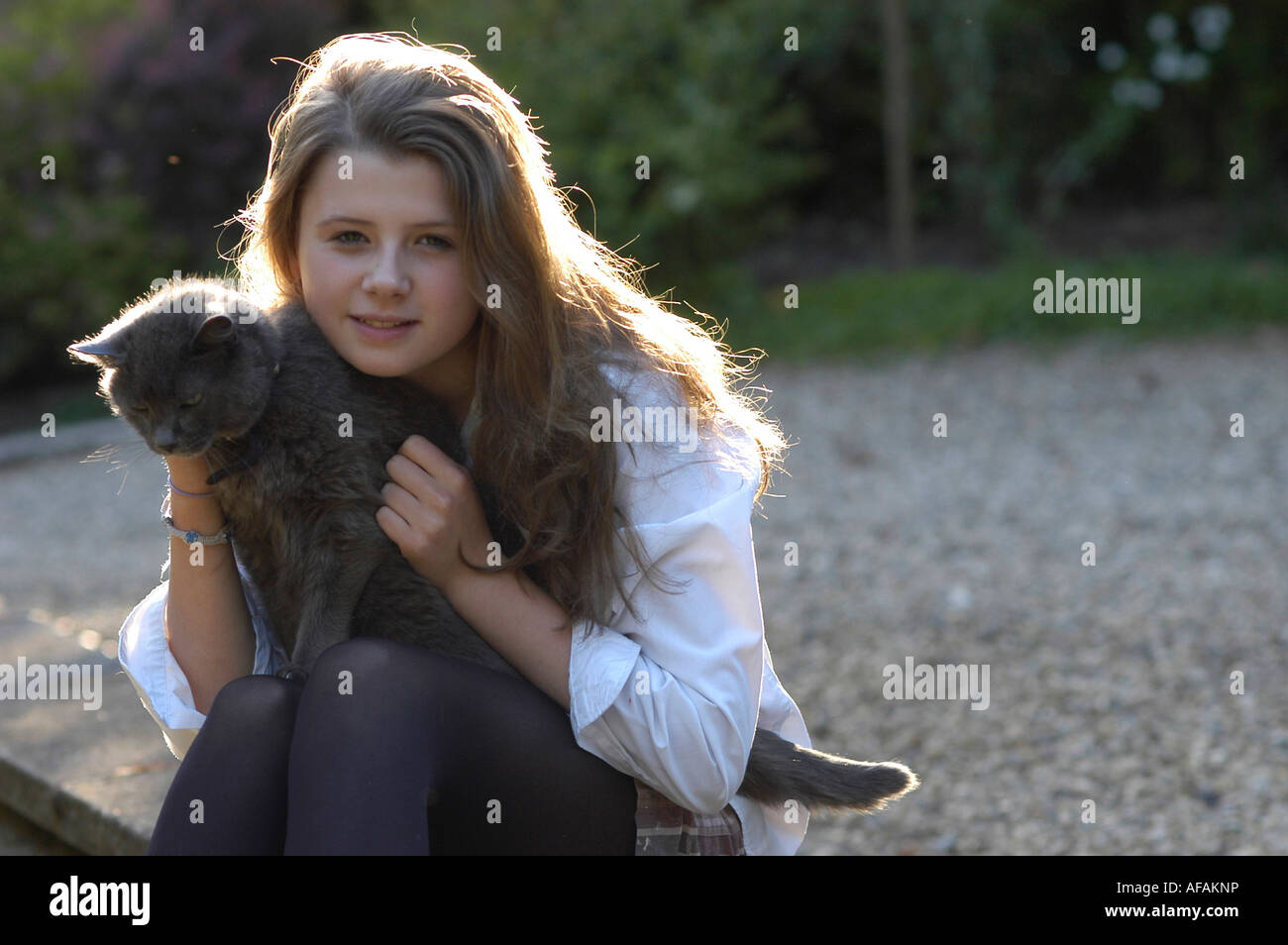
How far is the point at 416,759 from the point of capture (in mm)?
1932

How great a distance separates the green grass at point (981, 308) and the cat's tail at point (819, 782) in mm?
6668

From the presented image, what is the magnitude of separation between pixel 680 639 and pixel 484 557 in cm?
38

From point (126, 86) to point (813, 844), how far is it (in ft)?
27.6

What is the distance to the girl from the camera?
1.96 m

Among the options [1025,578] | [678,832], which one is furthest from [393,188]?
[1025,578]

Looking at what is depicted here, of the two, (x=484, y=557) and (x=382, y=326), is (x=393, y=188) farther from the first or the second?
(x=484, y=557)

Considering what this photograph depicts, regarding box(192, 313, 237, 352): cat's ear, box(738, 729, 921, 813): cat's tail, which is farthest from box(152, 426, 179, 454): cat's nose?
box(738, 729, 921, 813): cat's tail

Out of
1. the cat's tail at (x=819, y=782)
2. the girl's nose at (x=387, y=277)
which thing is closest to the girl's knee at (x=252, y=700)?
the girl's nose at (x=387, y=277)

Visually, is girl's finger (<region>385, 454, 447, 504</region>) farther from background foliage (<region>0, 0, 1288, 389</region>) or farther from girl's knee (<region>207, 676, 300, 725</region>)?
background foliage (<region>0, 0, 1288, 389</region>)

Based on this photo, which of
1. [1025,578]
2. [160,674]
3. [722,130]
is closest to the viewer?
[160,674]

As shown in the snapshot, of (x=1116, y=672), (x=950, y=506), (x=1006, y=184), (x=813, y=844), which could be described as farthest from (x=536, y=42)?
(x=813, y=844)

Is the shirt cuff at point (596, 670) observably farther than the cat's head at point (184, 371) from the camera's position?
No

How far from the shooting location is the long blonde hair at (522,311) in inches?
81.3

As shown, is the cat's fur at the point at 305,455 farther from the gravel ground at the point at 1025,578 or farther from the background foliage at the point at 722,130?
the background foliage at the point at 722,130
